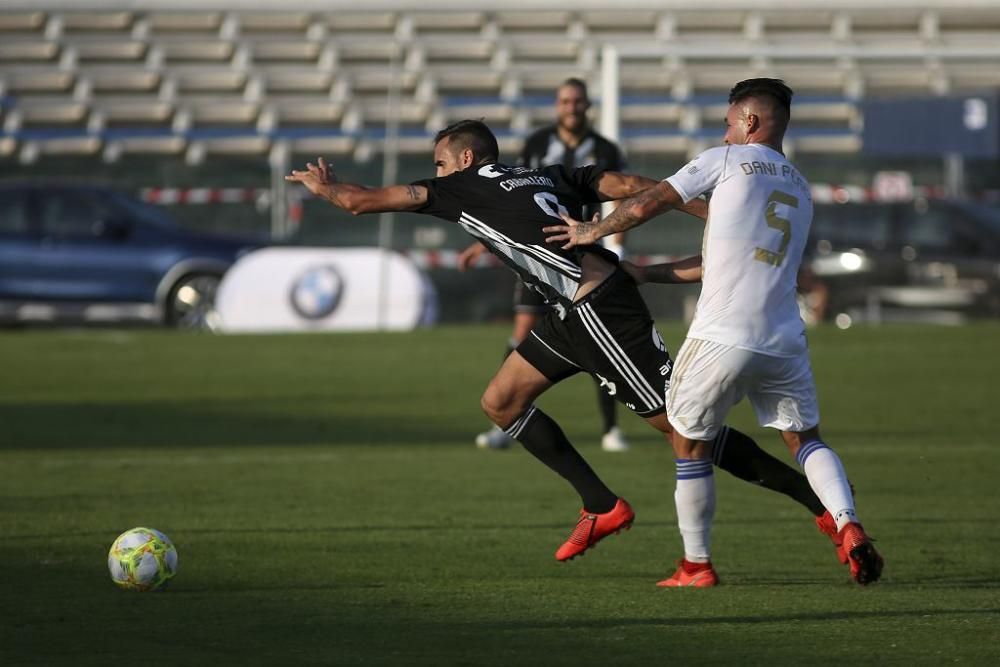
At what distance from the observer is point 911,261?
2383cm

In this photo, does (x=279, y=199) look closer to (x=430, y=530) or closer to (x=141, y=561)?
(x=430, y=530)

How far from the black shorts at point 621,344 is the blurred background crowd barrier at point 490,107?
35.5 ft

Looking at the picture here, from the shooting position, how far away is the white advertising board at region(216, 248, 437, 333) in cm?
2177

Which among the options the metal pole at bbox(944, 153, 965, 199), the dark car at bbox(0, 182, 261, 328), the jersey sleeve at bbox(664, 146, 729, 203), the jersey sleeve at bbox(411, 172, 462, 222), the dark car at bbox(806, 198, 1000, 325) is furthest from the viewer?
the metal pole at bbox(944, 153, 965, 199)

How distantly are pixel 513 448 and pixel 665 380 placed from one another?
19.4ft

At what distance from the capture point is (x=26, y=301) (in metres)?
23.1

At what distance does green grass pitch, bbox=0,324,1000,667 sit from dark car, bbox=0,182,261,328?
4.51 metres

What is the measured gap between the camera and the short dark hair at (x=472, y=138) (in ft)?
24.7

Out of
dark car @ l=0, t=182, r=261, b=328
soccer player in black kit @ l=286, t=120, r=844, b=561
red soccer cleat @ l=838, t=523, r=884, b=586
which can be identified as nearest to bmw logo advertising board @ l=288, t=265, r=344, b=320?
dark car @ l=0, t=182, r=261, b=328

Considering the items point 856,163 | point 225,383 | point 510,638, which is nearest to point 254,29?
point 856,163

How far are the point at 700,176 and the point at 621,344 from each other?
98 centimetres

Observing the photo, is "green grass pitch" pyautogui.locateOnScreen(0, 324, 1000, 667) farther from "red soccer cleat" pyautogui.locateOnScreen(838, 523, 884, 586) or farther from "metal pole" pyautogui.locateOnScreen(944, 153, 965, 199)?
"metal pole" pyautogui.locateOnScreen(944, 153, 965, 199)

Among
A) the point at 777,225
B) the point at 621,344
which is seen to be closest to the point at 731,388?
the point at 777,225

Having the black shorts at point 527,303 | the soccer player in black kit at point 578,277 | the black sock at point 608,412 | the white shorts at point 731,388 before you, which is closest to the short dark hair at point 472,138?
the soccer player in black kit at point 578,277
